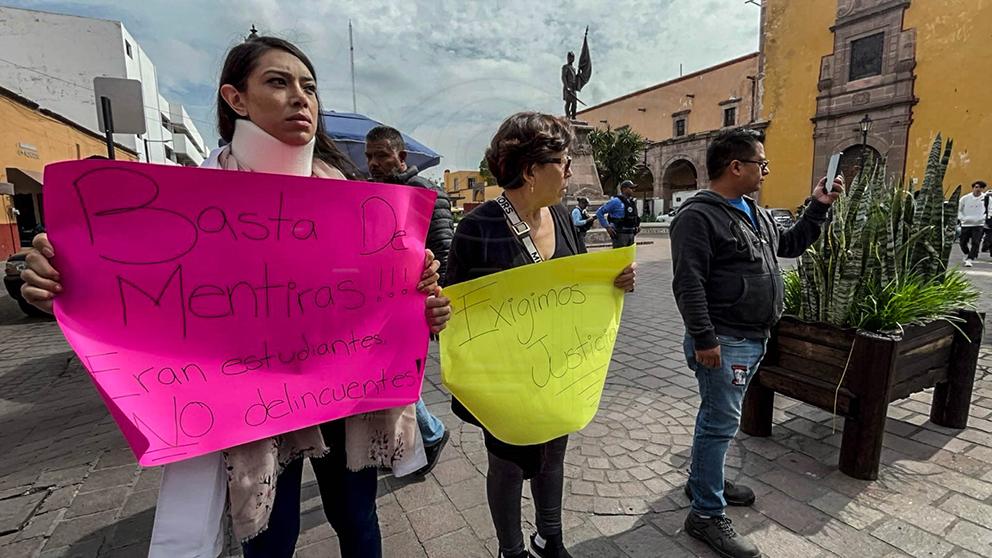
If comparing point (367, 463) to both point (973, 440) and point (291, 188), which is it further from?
point (973, 440)

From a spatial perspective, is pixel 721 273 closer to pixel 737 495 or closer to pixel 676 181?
pixel 737 495

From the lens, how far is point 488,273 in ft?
5.69

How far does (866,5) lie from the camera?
27.0 metres

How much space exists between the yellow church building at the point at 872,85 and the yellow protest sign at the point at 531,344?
85.2 feet

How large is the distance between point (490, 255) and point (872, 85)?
34442 millimetres

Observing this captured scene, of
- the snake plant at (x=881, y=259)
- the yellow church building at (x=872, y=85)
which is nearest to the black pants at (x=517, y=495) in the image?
the snake plant at (x=881, y=259)

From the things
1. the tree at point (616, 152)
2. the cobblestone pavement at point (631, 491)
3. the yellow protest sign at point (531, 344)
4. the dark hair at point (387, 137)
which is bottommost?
the cobblestone pavement at point (631, 491)

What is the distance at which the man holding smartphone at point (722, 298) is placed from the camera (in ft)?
6.54

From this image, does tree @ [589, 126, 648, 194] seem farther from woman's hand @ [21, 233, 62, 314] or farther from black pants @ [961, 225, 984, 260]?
woman's hand @ [21, 233, 62, 314]

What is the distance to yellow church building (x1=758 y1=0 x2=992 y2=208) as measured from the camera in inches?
945

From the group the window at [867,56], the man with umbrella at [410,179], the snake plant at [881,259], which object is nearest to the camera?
the snake plant at [881,259]

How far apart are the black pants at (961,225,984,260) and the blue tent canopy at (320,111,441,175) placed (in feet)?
42.3

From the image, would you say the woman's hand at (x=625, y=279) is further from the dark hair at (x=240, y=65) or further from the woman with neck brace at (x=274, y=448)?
the dark hair at (x=240, y=65)

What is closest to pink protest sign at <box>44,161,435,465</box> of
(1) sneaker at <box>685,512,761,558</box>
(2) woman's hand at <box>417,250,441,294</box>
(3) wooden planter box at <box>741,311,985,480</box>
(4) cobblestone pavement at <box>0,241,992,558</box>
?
(2) woman's hand at <box>417,250,441,294</box>
